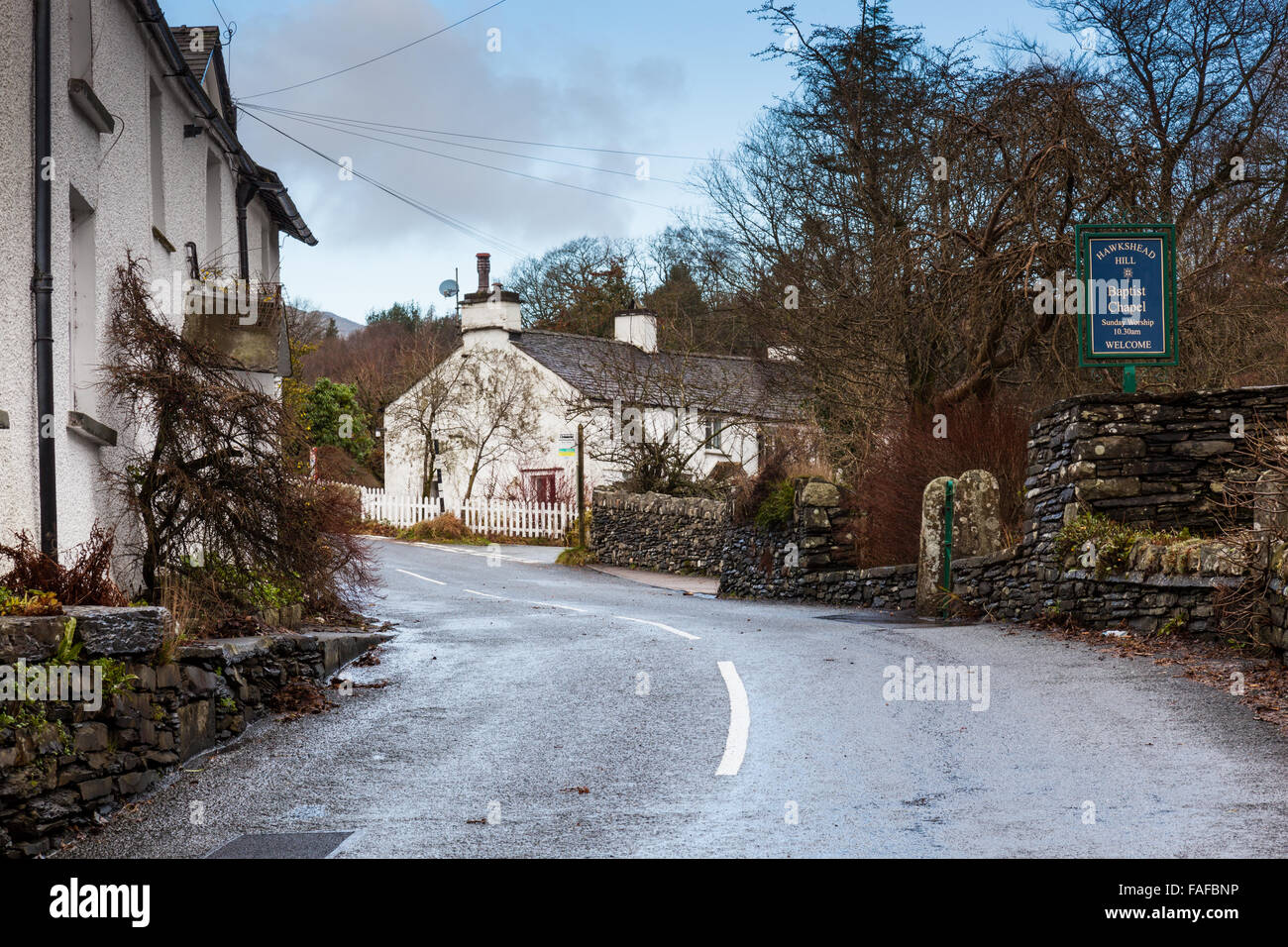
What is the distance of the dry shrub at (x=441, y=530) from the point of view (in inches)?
1583

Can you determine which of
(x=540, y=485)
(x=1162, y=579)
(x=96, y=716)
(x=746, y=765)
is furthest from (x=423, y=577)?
(x=746, y=765)

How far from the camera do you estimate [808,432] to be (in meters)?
27.4

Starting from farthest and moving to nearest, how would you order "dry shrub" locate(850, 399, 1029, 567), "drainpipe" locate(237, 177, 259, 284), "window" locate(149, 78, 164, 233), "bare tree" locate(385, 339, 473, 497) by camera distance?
"bare tree" locate(385, 339, 473, 497) → "dry shrub" locate(850, 399, 1029, 567) → "drainpipe" locate(237, 177, 259, 284) → "window" locate(149, 78, 164, 233)

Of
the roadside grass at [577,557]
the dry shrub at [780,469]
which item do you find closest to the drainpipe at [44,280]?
the dry shrub at [780,469]

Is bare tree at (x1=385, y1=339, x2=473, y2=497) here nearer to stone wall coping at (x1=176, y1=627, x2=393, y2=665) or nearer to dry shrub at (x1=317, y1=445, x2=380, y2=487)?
dry shrub at (x1=317, y1=445, x2=380, y2=487)

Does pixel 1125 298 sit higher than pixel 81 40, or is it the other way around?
pixel 81 40

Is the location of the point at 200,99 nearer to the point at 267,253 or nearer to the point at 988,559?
the point at 267,253

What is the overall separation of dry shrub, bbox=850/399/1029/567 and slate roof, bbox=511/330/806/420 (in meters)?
4.83

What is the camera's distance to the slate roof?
102ft

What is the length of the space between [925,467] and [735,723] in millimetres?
12264

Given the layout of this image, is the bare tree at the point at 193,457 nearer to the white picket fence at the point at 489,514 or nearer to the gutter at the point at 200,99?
the gutter at the point at 200,99

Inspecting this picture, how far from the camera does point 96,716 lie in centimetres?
771

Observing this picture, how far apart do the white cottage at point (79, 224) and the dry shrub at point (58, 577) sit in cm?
57

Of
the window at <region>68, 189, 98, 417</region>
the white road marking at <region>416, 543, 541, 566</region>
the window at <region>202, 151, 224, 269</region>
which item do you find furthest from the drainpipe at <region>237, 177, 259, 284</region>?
the white road marking at <region>416, 543, 541, 566</region>
